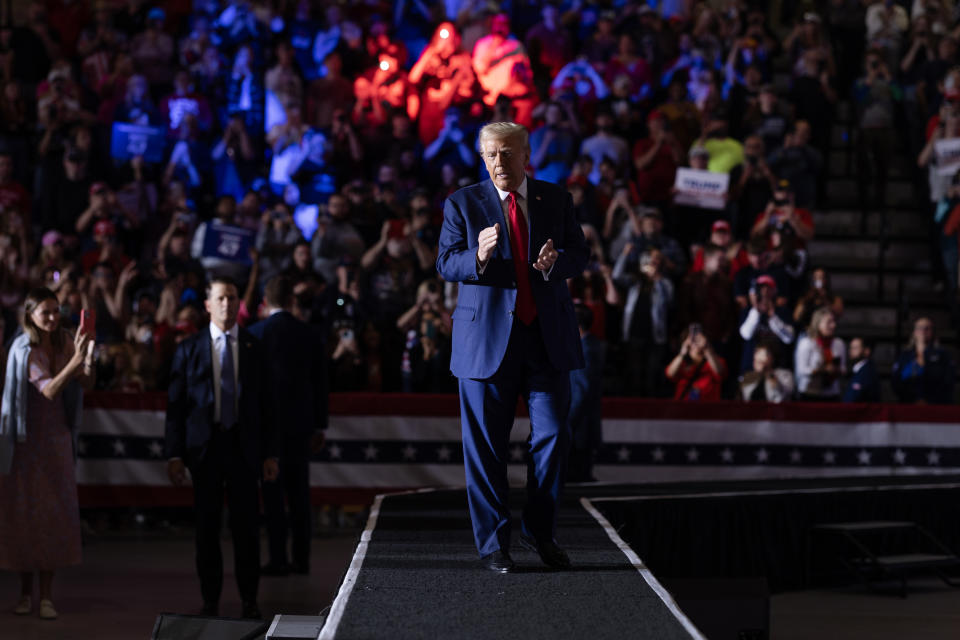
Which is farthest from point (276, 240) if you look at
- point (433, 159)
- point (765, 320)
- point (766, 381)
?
point (766, 381)

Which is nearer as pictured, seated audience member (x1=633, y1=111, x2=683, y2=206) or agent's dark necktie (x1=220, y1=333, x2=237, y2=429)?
agent's dark necktie (x1=220, y1=333, x2=237, y2=429)

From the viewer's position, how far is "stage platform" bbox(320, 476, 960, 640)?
5008 mm

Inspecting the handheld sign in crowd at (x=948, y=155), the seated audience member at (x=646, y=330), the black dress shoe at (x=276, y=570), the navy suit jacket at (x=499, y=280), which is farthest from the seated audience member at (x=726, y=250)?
the navy suit jacket at (x=499, y=280)

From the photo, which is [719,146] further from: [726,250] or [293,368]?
[293,368]

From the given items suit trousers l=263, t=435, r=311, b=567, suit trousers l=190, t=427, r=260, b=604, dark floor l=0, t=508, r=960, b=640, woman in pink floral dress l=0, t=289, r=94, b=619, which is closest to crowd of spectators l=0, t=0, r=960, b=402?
suit trousers l=263, t=435, r=311, b=567

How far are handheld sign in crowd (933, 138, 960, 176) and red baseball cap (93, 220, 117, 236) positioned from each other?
8.66 m

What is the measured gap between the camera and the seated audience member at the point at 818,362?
14062 millimetres

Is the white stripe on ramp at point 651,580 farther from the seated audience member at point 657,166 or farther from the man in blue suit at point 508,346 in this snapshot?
the seated audience member at point 657,166

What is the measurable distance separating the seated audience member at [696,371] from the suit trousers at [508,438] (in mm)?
7803

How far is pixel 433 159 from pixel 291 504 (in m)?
7.26

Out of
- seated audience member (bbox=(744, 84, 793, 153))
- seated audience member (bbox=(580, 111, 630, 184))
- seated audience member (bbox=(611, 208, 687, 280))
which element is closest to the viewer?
seated audience member (bbox=(611, 208, 687, 280))

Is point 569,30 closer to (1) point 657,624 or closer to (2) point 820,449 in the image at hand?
(2) point 820,449

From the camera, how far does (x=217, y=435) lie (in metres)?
8.72

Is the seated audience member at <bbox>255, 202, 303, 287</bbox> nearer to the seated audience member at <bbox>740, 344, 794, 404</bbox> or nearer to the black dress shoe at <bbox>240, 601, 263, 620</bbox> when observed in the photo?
the seated audience member at <bbox>740, 344, 794, 404</bbox>
